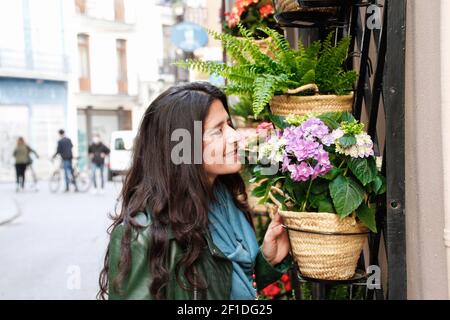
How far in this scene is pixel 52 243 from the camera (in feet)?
20.4

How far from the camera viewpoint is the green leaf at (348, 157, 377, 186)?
112 centimetres

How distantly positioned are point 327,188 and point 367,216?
0.11 meters

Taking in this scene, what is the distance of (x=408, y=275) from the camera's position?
1.12 meters

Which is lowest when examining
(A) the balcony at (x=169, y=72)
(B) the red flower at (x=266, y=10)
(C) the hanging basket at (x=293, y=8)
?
(C) the hanging basket at (x=293, y=8)

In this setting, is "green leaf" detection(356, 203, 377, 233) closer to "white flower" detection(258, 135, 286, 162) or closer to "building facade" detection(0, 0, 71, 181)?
"white flower" detection(258, 135, 286, 162)

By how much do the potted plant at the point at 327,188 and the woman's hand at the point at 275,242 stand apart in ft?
0.44

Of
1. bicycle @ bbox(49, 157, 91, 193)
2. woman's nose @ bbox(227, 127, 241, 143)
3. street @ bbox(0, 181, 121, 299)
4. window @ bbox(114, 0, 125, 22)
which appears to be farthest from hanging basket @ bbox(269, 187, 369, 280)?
bicycle @ bbox(49, 157, 91, 193)

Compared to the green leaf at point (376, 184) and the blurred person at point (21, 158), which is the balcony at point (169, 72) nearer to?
the blurred person at point (21, 158)

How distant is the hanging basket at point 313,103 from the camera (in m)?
1.29

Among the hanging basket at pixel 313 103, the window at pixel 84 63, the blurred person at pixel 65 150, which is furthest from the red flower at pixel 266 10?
the blurred person at pixel 65 150

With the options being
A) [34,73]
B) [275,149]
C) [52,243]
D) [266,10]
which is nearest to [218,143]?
[275,149]

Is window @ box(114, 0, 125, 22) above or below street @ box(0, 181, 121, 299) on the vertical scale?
above

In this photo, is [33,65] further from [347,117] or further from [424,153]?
[424,153]
